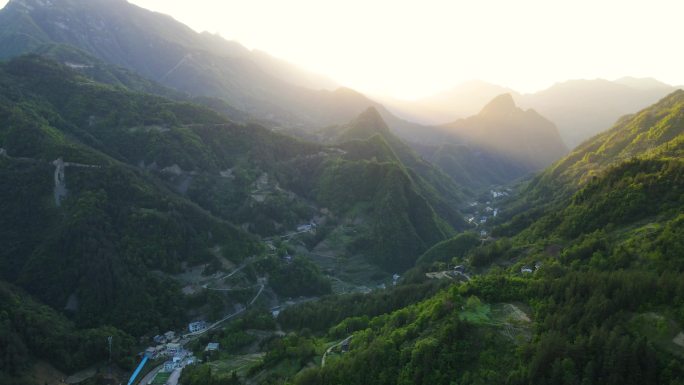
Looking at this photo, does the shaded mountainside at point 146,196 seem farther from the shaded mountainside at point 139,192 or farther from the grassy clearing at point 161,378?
the grassy clearing at point 161,378

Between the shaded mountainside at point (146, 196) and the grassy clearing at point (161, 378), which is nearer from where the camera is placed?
the grassy clearing at point (161, 378)

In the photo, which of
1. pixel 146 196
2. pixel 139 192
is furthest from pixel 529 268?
pixel 139 192

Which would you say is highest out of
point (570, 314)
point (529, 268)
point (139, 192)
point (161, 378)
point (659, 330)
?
point (659, 330)

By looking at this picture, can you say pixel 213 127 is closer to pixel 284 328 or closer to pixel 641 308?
pixel 284 328

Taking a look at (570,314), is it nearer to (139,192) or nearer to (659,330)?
(659,330)

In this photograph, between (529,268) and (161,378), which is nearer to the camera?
(529,268)

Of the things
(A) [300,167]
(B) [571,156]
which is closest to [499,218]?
(B) [571,156]

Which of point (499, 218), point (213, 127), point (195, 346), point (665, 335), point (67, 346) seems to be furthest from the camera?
point (213, 127)

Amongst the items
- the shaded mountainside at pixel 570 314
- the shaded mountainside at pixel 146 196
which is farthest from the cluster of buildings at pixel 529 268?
the shaded mountainside at pixel 146 196

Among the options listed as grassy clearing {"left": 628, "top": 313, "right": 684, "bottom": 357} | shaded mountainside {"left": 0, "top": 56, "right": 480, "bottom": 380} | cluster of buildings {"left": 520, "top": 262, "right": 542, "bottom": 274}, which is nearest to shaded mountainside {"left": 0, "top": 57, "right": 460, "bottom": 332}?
shaded mountainside {"left": 0, "top": 56, "right": 480, "bottom": 380}

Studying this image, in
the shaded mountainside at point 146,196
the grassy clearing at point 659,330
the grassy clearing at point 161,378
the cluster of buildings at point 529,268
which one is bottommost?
the grassy clearing at point 161,378

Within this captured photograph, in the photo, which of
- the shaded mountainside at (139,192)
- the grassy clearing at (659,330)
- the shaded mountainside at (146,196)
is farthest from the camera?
the shaded mountainside at (139,192)
